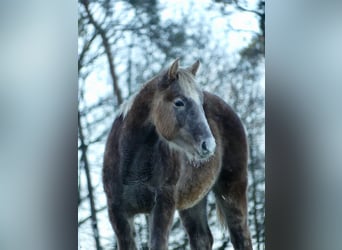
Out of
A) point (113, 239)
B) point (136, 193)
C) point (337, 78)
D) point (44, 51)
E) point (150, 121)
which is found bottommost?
point (113, 239)

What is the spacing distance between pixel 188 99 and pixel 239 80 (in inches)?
7.5

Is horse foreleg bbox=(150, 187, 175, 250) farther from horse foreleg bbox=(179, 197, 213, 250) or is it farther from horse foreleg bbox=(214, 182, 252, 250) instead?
horse foreleg bbox=(214, 182, 252, 250)

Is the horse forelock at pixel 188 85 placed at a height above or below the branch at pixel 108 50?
below

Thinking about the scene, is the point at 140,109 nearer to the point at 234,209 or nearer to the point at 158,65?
the point at 158,65

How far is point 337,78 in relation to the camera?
1625 mm

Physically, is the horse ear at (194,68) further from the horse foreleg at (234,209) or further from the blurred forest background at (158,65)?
the horse foreleg at (234,209)

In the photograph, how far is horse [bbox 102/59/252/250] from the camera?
61.8 inches

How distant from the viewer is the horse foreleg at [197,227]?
1596mm

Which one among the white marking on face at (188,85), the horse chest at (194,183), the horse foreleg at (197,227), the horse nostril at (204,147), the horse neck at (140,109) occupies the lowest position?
the horse foreleg at (197,227)

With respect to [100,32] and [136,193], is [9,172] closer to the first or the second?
[136,193]

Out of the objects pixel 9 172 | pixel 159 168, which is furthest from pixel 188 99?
pixel 9 172

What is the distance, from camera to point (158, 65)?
1595 mm

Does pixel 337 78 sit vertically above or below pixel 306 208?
above

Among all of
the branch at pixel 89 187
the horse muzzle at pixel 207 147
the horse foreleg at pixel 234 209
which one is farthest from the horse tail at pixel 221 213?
the branch at pixel 89 187
